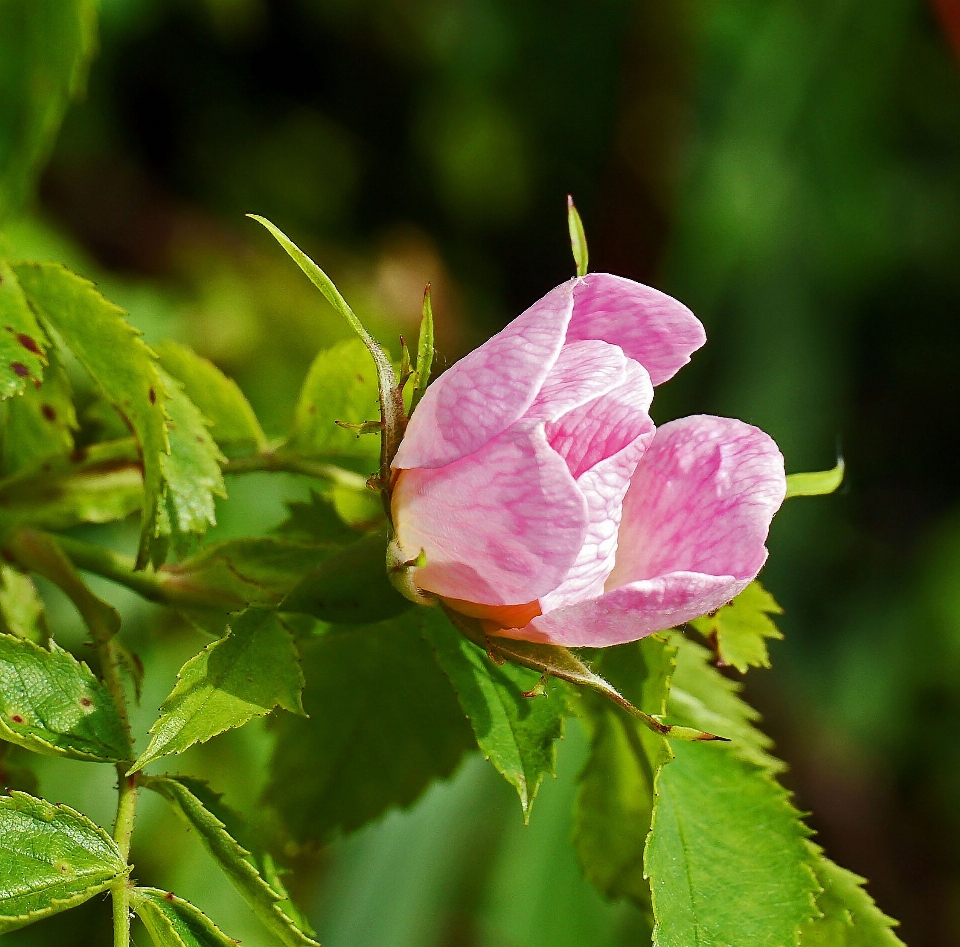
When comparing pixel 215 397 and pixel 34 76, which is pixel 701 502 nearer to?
pixel 215 397

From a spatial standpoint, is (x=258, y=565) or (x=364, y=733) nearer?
(x=258, y=565)

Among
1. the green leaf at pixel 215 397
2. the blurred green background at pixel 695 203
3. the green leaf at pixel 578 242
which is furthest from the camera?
the blurred green background at pixel 695 203

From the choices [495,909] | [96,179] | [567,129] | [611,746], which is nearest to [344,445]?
[611,746]

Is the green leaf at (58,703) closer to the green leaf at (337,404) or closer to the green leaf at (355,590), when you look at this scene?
the green leaf at (355,590)

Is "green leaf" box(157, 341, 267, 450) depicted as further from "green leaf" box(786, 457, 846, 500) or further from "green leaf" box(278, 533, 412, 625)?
"green leaf" box(786, 457, 846, 500)

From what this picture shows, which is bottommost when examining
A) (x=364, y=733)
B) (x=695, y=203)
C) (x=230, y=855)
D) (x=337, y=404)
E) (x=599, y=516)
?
(x=695, y=203)

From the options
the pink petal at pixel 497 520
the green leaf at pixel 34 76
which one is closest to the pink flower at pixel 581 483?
the pink petal at pixel 497 520

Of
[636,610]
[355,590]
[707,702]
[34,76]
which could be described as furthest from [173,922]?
[34,76]
